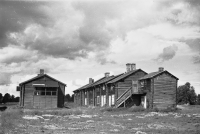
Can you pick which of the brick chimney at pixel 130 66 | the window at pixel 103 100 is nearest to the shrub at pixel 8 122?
the window at pixel 103 100

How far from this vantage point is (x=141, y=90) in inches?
1892

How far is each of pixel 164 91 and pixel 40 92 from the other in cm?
2353

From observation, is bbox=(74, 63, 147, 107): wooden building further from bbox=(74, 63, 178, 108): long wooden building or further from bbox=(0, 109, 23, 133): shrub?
bbox=(0, 109, 23, 133): shrub

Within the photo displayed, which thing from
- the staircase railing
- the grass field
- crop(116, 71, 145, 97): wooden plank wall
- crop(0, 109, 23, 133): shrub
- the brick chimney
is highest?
the brick chimney

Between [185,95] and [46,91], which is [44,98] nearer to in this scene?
[46,91]

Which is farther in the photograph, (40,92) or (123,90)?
(40,92)

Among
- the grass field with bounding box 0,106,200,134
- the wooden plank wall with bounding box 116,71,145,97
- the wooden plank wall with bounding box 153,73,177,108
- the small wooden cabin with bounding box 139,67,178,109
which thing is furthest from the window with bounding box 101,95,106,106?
the grass field with bounding box 0,106,200,134

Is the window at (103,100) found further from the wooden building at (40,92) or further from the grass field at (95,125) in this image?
the grass field at (95,125)

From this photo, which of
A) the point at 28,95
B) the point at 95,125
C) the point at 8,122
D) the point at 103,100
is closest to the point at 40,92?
the point at 28,95

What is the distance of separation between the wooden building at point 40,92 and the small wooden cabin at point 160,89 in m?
18.0

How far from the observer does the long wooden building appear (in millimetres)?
45062

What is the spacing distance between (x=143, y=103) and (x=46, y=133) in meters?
32.1

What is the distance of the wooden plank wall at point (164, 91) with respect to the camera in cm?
4503

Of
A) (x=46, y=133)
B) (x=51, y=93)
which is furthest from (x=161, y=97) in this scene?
(x=46, y=133)
